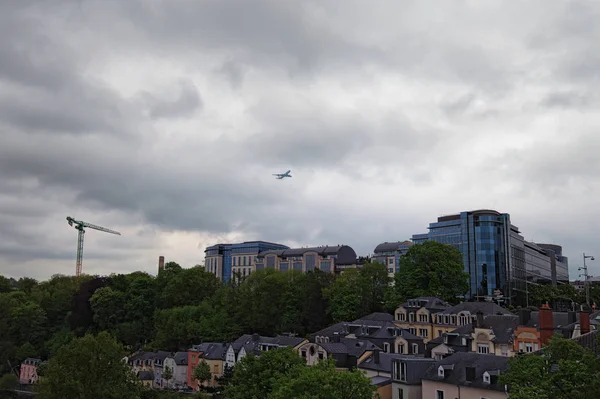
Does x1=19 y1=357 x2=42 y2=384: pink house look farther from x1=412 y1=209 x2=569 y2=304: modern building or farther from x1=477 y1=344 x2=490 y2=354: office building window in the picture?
x1=412 y1=209 x2=569 y2=304: modern building

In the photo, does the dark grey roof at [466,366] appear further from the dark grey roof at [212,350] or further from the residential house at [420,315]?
the dark grey roof at [212,350]

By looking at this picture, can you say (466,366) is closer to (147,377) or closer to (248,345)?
(248,345)

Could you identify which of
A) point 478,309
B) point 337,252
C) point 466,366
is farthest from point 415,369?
point 337,252

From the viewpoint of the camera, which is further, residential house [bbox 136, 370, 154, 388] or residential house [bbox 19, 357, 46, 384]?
residential house [bbox 19, 357, 46, 384]

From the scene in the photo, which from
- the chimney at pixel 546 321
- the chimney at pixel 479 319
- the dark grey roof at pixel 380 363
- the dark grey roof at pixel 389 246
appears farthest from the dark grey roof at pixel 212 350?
the dark grey roof at pixel 389 246

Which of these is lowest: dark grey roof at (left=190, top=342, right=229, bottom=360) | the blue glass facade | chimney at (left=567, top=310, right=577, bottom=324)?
dark grey roof at (left=190, top=342, right=229, bottom=360)

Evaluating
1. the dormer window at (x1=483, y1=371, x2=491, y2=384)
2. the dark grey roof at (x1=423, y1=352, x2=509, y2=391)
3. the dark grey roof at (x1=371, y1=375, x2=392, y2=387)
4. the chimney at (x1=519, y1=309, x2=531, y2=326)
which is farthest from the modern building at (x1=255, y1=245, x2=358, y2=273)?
the dormer window at (x1=483, y1=371, x2=491, y2=384)
